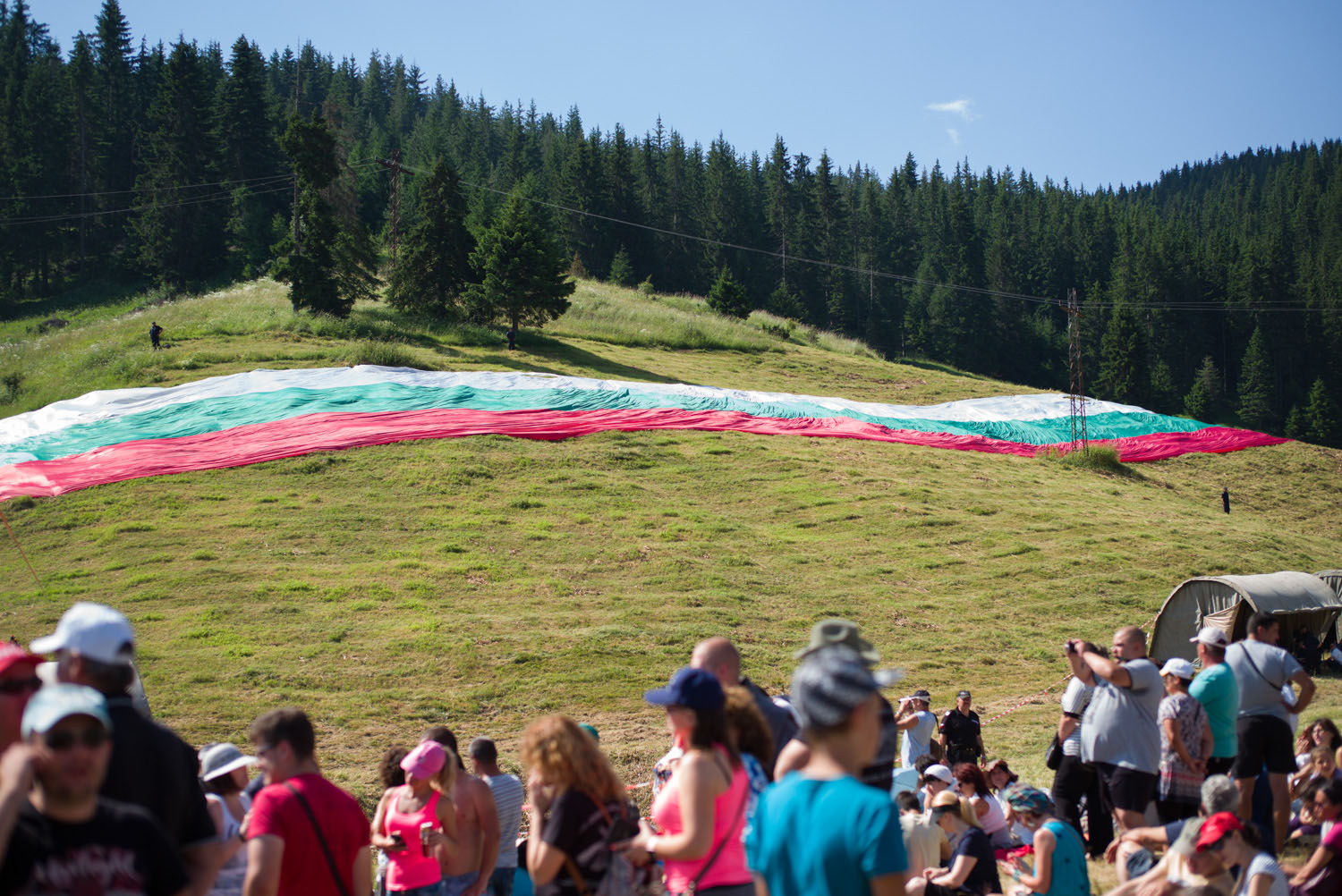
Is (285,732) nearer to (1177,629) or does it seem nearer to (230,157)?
(1177,629)

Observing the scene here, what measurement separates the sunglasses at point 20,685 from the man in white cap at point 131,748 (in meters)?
0.08

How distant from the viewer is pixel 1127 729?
6.21m

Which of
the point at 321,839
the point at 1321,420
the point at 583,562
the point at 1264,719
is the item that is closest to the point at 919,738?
the point at 1264,719

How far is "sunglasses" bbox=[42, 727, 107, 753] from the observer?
2646mm

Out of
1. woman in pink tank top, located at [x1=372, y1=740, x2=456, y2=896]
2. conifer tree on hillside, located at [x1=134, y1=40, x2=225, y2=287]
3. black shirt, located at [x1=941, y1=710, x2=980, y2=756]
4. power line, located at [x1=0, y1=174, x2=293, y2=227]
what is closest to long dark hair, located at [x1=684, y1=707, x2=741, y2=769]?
woman in pink tank top, located at [x1=372, y1=740, x2=456, y2=896]

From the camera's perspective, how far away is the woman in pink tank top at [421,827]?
4.92 meters

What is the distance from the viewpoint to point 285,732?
156 inches

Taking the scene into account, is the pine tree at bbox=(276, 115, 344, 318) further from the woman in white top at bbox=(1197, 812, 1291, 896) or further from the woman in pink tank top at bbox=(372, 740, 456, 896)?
the woman in white top at bbox=(1197, 812, 1291, 896)

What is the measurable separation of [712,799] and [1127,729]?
12.7 ft

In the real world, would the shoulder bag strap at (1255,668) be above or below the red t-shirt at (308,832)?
below

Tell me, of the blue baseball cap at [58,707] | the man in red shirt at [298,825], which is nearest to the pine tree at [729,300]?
the man in red shirt at [298,825]

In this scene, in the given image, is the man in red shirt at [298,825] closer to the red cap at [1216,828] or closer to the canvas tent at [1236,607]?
the red cap at [1216,828]

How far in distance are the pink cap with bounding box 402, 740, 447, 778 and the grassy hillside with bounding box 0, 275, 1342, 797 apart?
5.25 metres

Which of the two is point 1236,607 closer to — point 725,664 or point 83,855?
point 725,664
